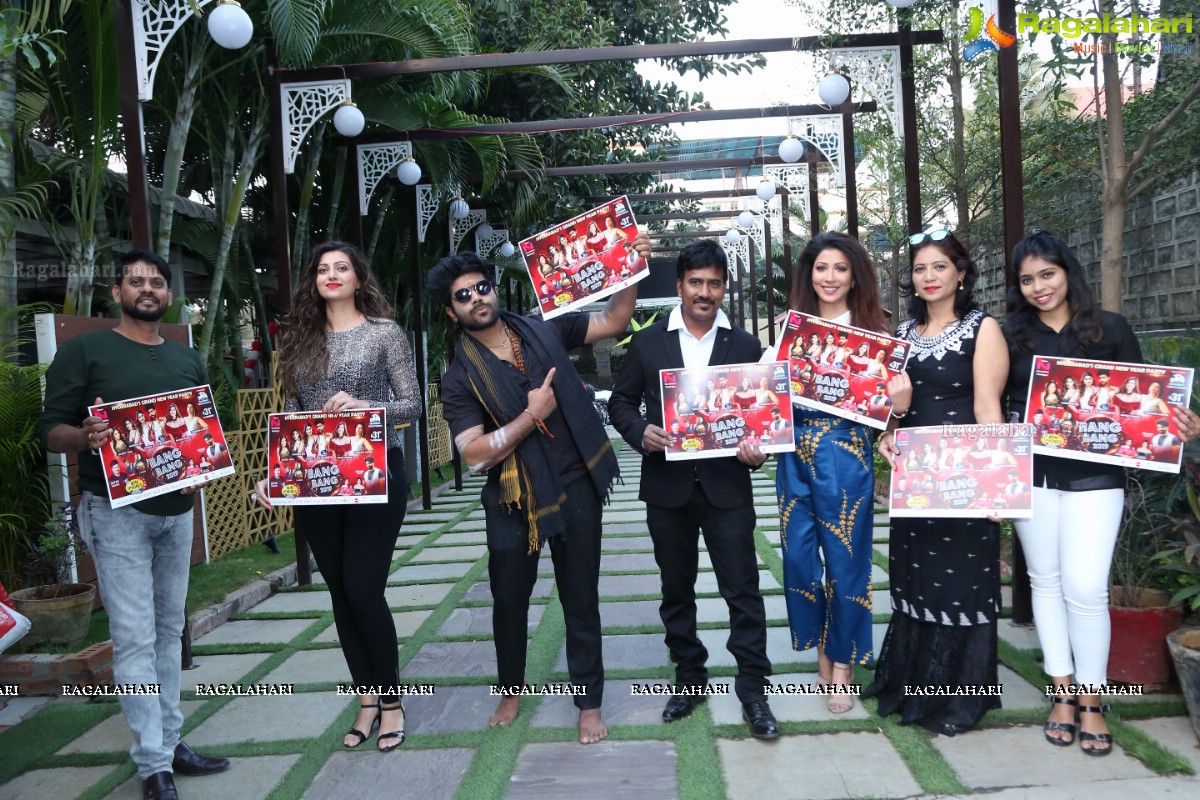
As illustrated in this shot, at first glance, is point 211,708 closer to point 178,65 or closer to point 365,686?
point 365,686

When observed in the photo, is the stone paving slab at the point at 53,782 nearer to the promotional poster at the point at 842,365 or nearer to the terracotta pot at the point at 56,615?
the terracotta pot at the point at 56,615

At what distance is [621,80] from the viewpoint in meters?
11.6

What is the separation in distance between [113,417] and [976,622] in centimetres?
312

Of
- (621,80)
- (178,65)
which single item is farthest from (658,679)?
(621,80)

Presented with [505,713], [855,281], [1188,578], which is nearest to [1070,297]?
[855,281]

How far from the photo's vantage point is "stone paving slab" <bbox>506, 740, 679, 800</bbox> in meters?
2.89

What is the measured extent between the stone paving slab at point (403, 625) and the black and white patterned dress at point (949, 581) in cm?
266

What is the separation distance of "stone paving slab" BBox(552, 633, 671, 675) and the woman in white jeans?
1657 millimetres

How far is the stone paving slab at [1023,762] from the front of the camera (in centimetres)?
281

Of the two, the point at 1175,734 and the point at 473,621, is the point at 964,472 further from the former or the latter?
the point at 473,621

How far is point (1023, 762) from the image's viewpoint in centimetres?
294

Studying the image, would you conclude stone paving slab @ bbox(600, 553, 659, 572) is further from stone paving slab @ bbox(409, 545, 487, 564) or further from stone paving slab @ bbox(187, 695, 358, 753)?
stone paving slab @ bbox(187, 695, 358, 753)

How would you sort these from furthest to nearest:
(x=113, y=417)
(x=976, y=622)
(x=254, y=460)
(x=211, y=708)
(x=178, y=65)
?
(x=254, y=460), (x=178, y=65), (x=211, y=708), (x=976, y=622), (x=113, y=417)

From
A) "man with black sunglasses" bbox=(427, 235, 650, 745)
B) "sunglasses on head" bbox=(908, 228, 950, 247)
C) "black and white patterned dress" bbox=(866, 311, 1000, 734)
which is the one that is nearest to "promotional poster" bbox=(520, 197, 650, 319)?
"man with black sunglasses" bbox=(427, 235, 650, 745)
